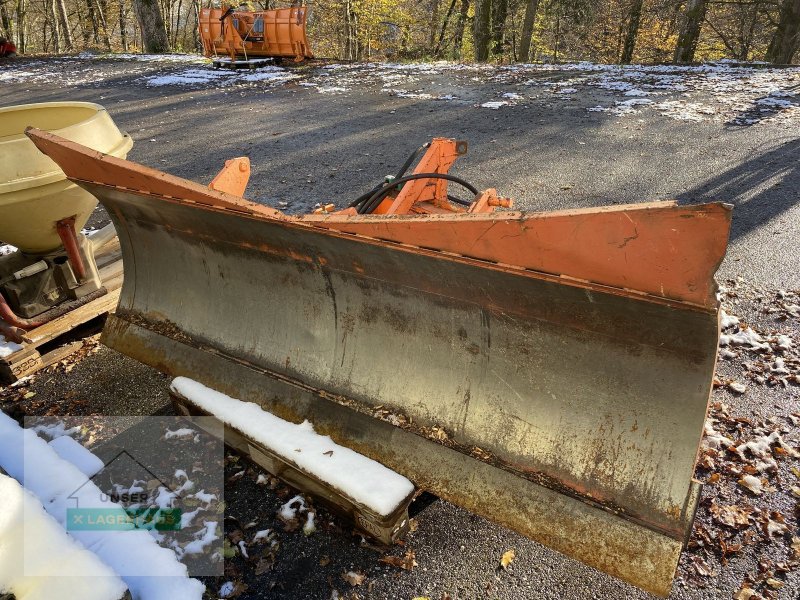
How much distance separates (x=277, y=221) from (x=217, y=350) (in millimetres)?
1071

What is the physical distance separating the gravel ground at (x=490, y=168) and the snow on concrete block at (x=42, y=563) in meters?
0.51

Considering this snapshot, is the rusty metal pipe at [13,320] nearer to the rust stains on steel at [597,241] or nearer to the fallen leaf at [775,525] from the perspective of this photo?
the rust stains on steel at [597,241]

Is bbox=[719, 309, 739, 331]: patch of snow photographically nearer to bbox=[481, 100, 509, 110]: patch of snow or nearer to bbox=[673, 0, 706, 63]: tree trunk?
bbox=[481, 100, 509, 110]: patch of snow

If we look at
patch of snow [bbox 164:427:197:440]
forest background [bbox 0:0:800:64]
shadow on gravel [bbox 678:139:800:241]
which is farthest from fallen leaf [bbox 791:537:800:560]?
forest background [bbox 0:0:800:64]

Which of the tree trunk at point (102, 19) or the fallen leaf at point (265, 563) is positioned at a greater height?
the tree trunk at point (102, 19)

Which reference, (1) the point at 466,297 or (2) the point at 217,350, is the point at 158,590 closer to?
(2) the point at 217,350

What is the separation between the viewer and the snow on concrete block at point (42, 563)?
168 centimetres

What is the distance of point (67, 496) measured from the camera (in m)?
2.27

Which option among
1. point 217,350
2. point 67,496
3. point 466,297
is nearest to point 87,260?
point 217,350

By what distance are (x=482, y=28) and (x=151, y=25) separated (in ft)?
36.2

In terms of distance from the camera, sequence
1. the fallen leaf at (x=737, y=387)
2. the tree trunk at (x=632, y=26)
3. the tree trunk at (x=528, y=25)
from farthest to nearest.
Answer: the tree trunk at (x=528, y=25)
the tree trunk at (x=632, y=26)
the fallen leaf at (x=737, y=387)

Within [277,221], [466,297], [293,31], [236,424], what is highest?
[293,31]

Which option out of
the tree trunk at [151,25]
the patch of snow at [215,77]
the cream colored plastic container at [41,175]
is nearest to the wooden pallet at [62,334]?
the cream colored plastic container at [41,175]

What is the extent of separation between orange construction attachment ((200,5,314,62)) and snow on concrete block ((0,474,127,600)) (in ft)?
46.0
